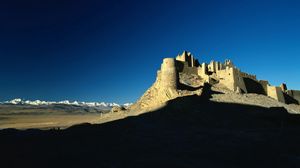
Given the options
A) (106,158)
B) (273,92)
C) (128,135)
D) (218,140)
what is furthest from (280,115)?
(273,92)

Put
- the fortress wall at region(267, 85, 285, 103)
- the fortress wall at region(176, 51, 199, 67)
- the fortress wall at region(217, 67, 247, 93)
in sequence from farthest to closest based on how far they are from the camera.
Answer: the fortress wall at region(267, 85, 285, 103), the fortress wall at region(176, 51, 199, 67), the fortress wall at region(217, 67, 247, 93)

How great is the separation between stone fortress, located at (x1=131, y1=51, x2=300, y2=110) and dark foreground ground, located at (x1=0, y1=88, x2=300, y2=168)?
6.05 meters

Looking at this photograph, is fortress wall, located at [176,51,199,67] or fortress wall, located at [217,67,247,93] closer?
fortress wall, located at [217,67,247,93]

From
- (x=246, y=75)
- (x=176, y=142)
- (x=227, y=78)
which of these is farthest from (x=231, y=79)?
(x=176, y=142)

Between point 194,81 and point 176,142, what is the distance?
74.4 ft

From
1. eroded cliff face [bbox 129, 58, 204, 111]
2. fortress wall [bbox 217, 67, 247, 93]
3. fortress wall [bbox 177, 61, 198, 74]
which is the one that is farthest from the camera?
fortress wall [bbox 177, 61, 198, 74]

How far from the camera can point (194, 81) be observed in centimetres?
4053

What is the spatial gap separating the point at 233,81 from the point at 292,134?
64.7 ft

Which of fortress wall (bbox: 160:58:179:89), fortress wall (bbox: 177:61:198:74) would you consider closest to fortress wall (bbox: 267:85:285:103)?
fortress wall (bbox: 177:61:198:74)

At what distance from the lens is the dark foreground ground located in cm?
1424

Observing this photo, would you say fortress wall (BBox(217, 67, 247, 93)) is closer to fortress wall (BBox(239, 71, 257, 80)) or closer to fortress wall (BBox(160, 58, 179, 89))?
fortress wall (BBox(239, 71, 257, 80))

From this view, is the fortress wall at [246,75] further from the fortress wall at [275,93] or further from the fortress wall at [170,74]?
the fortress wall at [170,74]

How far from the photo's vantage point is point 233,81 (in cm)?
3959

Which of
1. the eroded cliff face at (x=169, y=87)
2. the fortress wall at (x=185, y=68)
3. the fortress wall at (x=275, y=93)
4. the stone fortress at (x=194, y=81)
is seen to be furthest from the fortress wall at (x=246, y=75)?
the eroded cliff face at (x=169, y=87)
